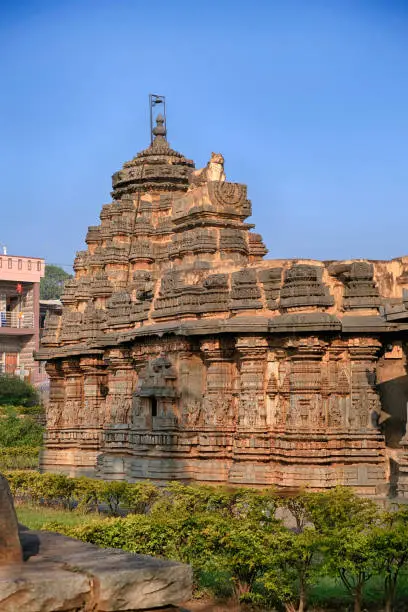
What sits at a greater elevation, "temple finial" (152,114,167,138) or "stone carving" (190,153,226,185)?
"temple finial" (152,114,167,138)

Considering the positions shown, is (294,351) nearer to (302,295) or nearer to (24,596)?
(302,295)

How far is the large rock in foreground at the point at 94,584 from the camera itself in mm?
5117

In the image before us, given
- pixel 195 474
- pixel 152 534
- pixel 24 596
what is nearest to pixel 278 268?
pixel 195 474

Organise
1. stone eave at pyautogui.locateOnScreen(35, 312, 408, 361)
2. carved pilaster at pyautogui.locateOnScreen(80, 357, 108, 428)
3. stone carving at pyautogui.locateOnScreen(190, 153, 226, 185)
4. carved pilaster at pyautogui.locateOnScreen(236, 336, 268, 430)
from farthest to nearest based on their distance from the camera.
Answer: carved pilaster at pyautogui.locateOnScreen(80, 357, 108, 428)
stone carving at pyautogui.locateOnScreen(190, 153, 226, 185)
carved pilaster at pyautogui.locateOnScreen(236, 336, 268, 430)
stone eave at pyautogui.locateOnScreen(35, 312, 408, 361)

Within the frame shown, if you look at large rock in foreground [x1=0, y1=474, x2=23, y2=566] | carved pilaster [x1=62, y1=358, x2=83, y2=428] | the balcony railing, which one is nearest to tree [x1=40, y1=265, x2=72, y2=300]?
the balcony railing

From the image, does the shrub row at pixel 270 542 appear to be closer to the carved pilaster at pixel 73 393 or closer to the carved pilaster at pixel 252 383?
the carved pilaster at pixel 252 383

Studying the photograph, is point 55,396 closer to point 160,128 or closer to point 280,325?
point 160,128

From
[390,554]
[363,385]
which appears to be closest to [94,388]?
[363,385]

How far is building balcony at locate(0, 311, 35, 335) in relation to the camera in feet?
167

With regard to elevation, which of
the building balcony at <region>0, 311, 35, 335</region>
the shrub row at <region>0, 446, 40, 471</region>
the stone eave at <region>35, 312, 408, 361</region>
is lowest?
the shrub row at <region>0, 446, 40, 471</region>

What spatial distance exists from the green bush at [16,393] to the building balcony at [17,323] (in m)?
4.08

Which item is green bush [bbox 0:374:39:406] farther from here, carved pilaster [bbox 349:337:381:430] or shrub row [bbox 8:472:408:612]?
shrub row [bbox 8:472:408:612]

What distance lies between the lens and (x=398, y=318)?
1556 cm

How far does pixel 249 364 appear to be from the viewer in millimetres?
19969
